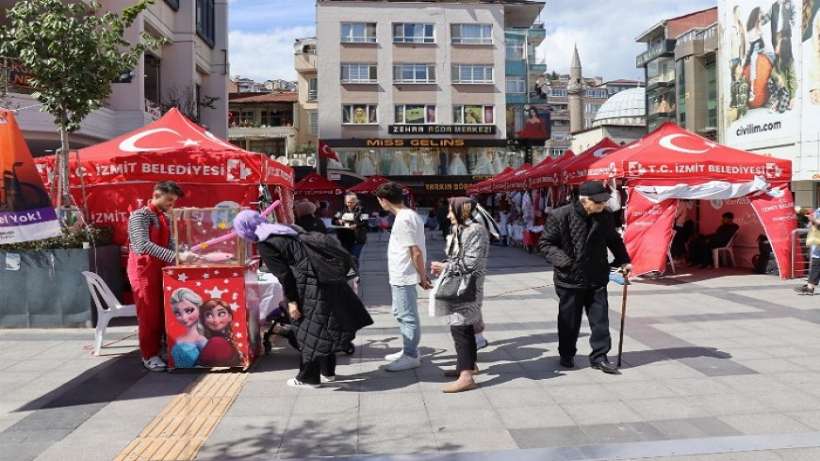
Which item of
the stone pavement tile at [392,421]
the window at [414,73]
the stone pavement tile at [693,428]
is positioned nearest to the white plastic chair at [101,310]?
the stone pavement tile at [392,421]

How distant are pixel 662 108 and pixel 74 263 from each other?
59.8 m

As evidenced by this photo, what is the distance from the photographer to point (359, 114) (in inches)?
1757

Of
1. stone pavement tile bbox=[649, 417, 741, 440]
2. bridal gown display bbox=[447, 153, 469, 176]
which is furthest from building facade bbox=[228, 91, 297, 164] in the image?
stone pavement tile bbox=[649, 417, 741, 440]

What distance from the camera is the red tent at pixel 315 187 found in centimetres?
2652

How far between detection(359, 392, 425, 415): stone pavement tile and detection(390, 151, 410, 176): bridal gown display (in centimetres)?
3974

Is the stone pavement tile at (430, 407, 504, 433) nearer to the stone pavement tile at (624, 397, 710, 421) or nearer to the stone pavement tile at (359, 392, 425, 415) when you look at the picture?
the stone pavement tile at (359, 392, 425, 415)

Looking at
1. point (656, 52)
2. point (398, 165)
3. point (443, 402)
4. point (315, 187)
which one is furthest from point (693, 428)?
point (656, 52)

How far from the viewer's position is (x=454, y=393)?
548 centimetres

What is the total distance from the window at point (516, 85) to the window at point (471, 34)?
3.13m

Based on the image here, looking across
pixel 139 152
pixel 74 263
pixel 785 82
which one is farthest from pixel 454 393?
pixel 785 82

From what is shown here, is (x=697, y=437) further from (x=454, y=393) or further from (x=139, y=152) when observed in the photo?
(x=139, y=152)

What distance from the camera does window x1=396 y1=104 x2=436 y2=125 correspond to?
147 ft

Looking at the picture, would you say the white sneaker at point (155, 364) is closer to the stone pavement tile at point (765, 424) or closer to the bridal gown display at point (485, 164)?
the stone pavement tile at point (765, 424)

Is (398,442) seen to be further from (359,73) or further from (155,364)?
(359,73)
